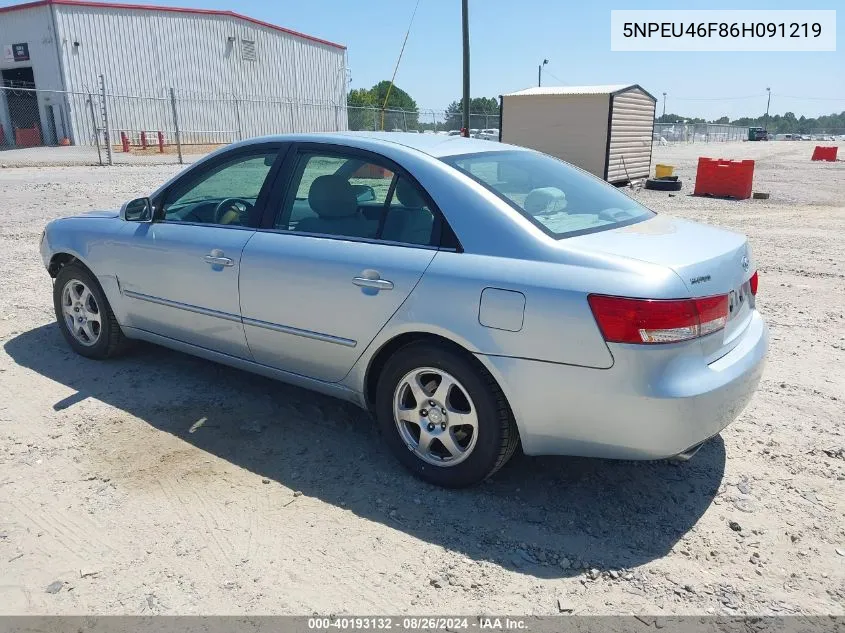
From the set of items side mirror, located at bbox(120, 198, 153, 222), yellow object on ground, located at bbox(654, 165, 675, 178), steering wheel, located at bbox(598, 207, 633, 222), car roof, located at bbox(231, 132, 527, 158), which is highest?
car roof, located at bbox(231, 132, 527, 158)

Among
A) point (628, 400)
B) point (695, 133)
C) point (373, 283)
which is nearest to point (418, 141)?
point (373, 283)

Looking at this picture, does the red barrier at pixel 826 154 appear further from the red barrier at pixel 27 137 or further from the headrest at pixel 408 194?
the headrest at pixel 408 194

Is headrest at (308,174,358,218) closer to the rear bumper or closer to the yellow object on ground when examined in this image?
the rear bumper

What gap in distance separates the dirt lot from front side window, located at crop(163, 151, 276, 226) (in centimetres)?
111

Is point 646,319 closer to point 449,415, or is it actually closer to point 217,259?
point 449,415

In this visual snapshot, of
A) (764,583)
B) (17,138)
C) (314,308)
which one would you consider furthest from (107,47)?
(764,583)

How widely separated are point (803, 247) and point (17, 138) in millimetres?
Result: 31761

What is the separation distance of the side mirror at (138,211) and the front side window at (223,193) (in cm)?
12

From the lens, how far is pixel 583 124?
1814 cm

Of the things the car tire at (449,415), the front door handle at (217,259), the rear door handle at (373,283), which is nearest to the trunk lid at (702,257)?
the car tire at (449,415)

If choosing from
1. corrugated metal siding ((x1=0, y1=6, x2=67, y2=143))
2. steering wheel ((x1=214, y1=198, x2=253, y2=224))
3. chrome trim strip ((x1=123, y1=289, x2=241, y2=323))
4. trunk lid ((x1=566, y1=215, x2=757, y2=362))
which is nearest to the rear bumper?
trunk lid ((x1=566, y1=215, x2=757, y2=362))

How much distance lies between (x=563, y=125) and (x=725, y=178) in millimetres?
4461

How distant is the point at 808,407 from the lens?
4133mm

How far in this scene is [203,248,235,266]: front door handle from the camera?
379 cm
